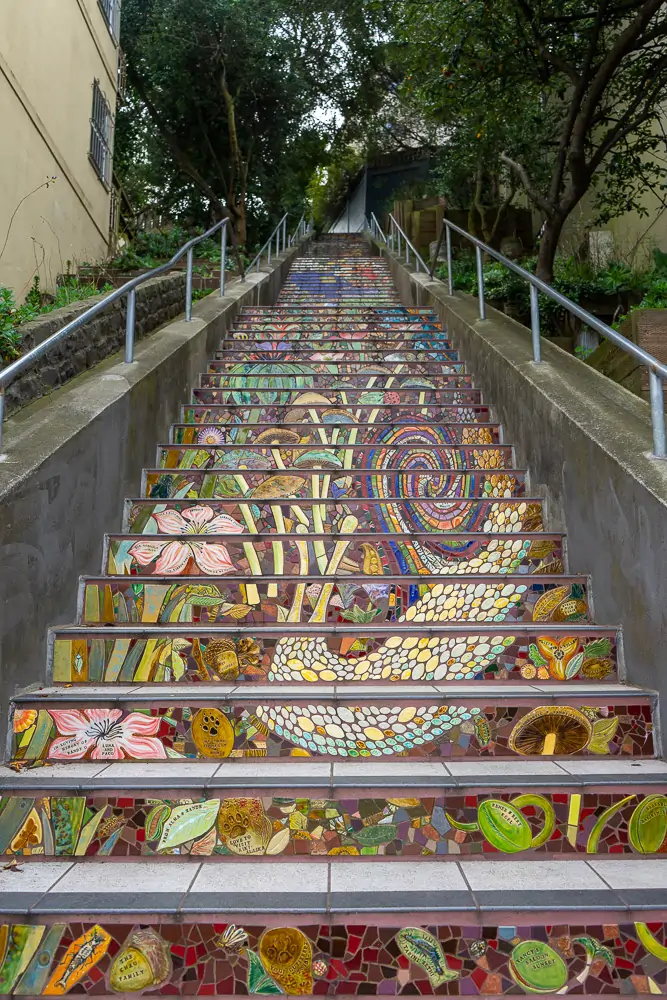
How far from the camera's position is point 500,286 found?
9109mm

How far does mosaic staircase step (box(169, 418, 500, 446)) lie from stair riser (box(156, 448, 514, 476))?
0.67ft

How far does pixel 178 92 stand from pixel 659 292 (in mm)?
11101

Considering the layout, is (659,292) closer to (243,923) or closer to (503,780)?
(503,780)

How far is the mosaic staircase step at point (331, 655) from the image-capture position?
2906 millimetres

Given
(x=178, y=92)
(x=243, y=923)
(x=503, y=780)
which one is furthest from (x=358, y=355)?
(x=178, y=92)

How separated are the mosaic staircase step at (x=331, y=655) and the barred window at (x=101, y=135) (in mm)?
8515

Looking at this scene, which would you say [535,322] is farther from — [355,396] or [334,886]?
[334,886]

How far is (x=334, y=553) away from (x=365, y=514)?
442 mm

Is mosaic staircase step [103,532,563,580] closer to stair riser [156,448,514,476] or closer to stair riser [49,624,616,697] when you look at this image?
stair riser [49,624,616,697]

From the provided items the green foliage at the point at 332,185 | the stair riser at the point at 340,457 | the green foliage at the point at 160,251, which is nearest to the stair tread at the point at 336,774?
the stair riser at the point at 340,457

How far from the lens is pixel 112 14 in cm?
1067

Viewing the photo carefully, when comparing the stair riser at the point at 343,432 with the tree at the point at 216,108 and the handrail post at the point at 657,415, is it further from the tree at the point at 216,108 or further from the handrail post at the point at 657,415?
the tree at the point at 216,108

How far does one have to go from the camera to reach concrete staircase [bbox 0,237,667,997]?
188 cm

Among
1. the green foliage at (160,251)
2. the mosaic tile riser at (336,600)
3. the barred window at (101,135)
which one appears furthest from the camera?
the green foliage at (160,251)
